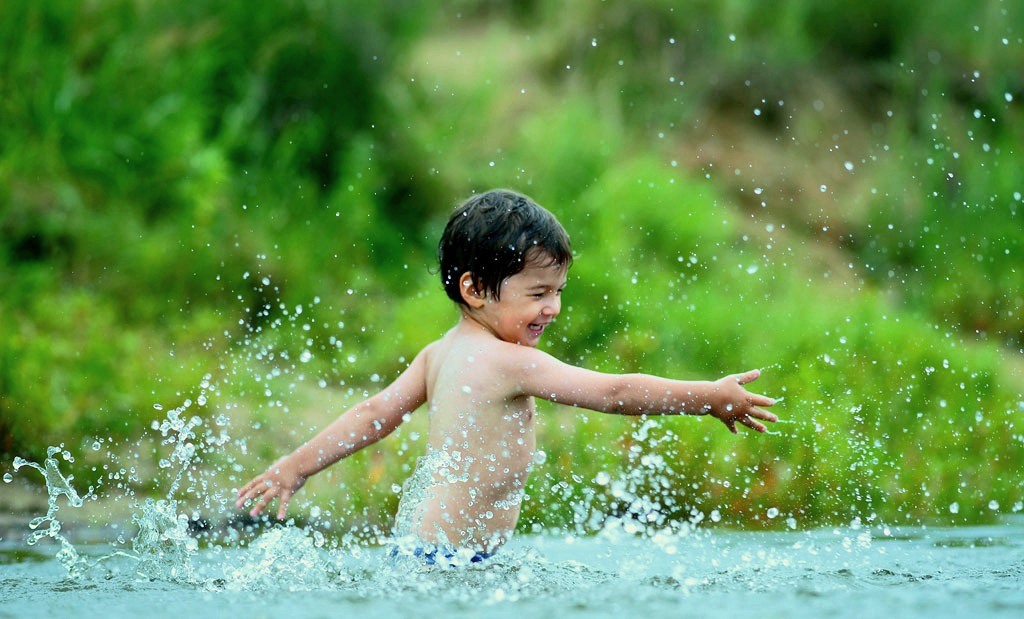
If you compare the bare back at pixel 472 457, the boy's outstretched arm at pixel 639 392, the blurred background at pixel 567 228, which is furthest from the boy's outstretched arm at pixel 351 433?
the blurred background at pixel 567 228

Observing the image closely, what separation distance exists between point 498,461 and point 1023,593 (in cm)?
144

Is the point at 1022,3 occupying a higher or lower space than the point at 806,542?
higher

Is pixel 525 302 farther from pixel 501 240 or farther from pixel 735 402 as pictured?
pixel 735 402

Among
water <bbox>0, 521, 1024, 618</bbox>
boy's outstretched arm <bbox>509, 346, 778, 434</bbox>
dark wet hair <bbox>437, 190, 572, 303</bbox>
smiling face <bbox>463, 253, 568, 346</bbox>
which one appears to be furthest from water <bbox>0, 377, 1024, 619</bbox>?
dark wet hair <bbox>437, 190, 572, 303</bbox>

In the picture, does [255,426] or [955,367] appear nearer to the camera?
[255,426]

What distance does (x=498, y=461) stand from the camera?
3.90m

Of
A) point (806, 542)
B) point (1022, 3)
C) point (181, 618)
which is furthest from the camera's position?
point (1022, 3)

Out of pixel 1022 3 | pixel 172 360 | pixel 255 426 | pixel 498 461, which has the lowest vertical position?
pixel 498 461

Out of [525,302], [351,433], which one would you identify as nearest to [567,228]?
[351,433]

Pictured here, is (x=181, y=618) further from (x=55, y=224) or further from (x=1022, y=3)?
(x=1022, y=3)

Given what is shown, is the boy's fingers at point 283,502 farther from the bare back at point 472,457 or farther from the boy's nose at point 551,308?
the boy's nose at point 551,308

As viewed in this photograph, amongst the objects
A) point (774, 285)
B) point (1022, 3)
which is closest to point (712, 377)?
point (774, 285)

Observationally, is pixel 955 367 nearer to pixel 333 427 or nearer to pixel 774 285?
pixel 774 285

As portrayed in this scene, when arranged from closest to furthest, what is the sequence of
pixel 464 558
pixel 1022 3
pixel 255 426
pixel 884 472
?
pixel 464 558
pixel 884 472
pixel 255 426
pixel 1022 3
